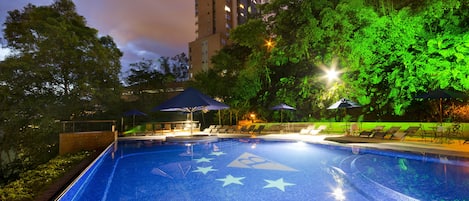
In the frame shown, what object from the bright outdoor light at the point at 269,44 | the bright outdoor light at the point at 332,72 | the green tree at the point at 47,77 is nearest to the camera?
the green tree at the point at 47,77

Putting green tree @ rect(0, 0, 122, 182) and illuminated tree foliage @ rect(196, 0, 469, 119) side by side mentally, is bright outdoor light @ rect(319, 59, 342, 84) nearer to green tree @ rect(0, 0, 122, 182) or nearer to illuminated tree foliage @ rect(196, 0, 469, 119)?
illuminated tree foliage @ rect(196, 0, 469, 119)

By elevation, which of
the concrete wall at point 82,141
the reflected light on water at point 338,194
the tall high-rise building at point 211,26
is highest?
the tall high-rise building at point 211,26

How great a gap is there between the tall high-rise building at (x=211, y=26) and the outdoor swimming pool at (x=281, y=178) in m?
59.9

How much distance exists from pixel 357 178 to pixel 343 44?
1350 cm

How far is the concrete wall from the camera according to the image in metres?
12.9

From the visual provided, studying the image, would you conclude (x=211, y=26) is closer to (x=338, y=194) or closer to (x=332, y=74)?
(x=332, y=74)

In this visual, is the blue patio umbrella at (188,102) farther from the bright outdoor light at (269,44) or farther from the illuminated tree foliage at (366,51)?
the bright outdoor light at (269,44)

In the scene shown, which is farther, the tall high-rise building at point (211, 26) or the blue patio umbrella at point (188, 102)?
the tall high-rise building at point (211, 26)

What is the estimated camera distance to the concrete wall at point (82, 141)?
42.4ft

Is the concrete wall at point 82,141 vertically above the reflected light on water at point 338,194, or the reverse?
A: the concrete wall at point 82,141

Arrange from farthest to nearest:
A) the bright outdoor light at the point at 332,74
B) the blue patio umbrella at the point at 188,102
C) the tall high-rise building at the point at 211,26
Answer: the tall high-rise building at the point at 211,26 → the bright outdoor light at the point at 332,74 → the blue patio umbrella at the point at 188,102

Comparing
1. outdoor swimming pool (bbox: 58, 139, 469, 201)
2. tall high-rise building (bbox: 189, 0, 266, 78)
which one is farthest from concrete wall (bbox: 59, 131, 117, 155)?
tall high-rise building (bbox: 189, 0, 266, 78)

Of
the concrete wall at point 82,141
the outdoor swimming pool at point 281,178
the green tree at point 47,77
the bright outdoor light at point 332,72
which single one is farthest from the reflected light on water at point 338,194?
the green tree at point 47,77

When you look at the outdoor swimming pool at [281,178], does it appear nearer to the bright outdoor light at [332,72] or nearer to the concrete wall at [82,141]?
the concrete wall at [82,141]
